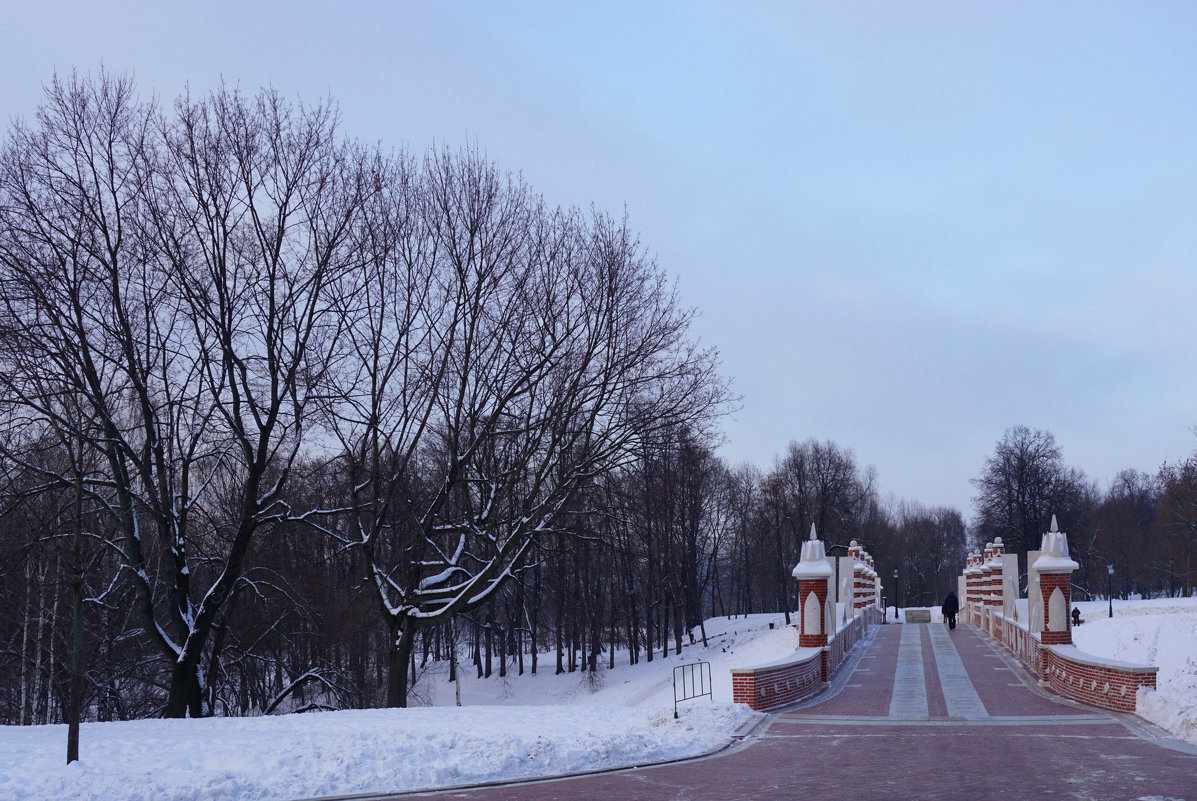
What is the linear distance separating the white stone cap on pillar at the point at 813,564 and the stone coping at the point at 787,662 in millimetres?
1643

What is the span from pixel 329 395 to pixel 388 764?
11058mm

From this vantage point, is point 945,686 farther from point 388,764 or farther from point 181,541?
point 181,541

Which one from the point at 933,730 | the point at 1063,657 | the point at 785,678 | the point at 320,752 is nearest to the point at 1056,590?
the point at 1063,657

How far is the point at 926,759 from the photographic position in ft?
38.8

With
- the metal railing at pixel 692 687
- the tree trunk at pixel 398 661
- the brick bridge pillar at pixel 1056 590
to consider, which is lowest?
the metal railing at pixel 692 687

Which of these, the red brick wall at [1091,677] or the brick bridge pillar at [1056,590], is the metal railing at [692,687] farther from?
the brick bridge pillar at [1056,590]

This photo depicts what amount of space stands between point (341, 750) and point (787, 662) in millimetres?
8944

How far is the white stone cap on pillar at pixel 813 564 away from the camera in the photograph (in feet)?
70.5

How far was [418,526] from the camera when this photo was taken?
21203 millimetres

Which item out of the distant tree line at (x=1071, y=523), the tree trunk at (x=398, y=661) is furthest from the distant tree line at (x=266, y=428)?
the distant tree line at (x=1071, y=523)

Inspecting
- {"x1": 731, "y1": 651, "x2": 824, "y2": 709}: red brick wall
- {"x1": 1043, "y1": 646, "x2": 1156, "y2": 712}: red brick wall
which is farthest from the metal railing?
{"x1": 1043, "y1": 646, "x2": 1156, "y2": 712}: red brick wall

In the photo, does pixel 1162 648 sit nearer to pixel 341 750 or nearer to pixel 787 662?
pixel 787 662

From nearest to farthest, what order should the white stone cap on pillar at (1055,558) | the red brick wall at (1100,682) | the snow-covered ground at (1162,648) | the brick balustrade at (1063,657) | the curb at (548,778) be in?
1. the curb at (548,778)
2. the snow-covered ground at (1162,648)
3. the red brick wall at (1100,682)
4. the brick balustrade at (1063,657)
5. the white stone cap on pillar at (1055,558)

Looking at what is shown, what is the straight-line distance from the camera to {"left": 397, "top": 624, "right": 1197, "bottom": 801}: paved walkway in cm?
997
